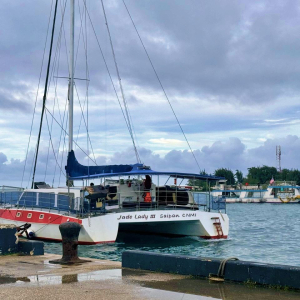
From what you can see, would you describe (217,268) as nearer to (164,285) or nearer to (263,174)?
(164,285)

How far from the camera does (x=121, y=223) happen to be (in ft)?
80.0

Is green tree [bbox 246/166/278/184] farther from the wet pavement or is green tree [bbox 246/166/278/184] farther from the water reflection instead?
the water reflection

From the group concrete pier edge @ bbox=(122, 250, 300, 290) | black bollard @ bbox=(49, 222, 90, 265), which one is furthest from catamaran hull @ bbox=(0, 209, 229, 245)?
concrete pier edge @ bbox=(122, 250, 300, 290)

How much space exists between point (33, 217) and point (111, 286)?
16.5 meters

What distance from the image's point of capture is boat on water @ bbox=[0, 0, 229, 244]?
2258 cm

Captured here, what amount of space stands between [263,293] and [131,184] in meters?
17.9

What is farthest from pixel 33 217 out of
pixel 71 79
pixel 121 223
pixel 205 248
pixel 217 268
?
pixel 217 268

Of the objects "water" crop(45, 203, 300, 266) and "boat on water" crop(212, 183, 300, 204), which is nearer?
"water" crop(45, 203, 300, 266)

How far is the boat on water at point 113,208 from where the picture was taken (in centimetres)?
2258

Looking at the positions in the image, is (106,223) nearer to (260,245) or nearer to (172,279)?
(260,245)

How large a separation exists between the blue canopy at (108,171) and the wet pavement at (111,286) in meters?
12.3

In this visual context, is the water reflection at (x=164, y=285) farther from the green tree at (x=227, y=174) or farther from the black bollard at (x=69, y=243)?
the green tree at (x=227, y=174)

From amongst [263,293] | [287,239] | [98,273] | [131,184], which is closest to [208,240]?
[131,184]

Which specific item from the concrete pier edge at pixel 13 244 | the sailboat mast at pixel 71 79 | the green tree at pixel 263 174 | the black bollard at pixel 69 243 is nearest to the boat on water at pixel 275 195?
the green tree at pixel 263 174
